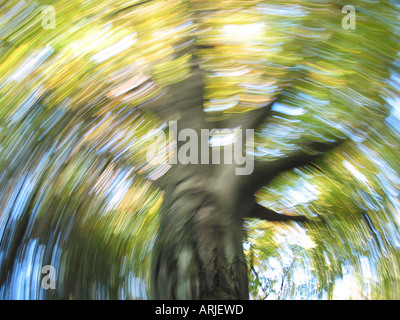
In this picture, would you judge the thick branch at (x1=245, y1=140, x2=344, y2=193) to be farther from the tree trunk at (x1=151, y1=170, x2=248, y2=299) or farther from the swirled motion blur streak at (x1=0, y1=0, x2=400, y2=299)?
the tree trunk at (x1=151, y1=170, x2=248, y2=299)

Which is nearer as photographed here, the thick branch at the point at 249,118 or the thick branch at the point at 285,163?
the thick branch at the point at 249,118

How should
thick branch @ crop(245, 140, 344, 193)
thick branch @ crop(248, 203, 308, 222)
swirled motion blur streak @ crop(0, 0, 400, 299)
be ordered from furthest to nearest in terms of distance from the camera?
thick branch @ crop(248, 203, 308, 222), thick branch @ crop(245, 140, 344, 193), swirled motion blur streak @ crop(0, 0, 400, 299)

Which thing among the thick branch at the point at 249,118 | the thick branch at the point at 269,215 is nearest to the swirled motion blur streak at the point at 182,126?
the thick branch at the point at 249,118

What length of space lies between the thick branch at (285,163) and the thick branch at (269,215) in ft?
1.25

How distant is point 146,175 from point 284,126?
83cm

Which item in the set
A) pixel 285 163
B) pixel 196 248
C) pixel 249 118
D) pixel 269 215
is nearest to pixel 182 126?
pixel 249 118

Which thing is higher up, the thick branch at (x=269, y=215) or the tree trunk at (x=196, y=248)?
the thick branch at (x=269, y=215)

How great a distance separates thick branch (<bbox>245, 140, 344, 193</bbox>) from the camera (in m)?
1.97

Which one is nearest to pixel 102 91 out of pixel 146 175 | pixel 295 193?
pixel 146 175

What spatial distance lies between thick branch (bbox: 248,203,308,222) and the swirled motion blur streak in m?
0.29

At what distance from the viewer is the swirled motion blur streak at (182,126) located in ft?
4.22

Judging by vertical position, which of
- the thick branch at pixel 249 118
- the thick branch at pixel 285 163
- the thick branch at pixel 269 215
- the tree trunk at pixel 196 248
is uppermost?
the thick branch at pixel 249 118

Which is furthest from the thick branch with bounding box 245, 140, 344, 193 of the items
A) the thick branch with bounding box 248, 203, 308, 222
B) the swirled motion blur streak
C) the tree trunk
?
the thick branch with bounding box 248, 203, 308, 222

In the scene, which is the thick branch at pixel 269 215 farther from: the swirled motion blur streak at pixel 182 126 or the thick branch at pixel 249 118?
the thick branch at pixel 249 118
